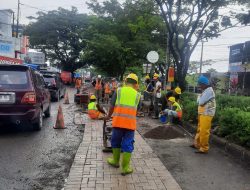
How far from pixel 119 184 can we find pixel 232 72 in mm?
29394

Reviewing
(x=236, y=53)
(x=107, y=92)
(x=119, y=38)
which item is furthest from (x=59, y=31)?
(x=107, y=92)

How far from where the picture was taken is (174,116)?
36.8 feet

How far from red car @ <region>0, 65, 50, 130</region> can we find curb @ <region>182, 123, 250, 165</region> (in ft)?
14.7

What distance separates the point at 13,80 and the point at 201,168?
5.19 metres

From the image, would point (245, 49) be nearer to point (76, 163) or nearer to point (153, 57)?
point (153, 57)

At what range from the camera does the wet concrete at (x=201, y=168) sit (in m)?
5.48

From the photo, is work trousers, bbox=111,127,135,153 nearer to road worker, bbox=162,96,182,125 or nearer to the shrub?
the shrub

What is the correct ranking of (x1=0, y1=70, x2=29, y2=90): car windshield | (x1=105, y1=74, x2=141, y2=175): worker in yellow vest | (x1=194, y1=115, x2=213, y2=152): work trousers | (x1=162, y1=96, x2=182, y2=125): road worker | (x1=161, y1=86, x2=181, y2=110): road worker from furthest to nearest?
(x1=161, y1=86, x2=181, y2=110): road worker → (x1=162, y1=96, x2=182, y2=125): road worker → (x1=0, y1=70, x2=29, y2=90): car windshield → (x1=194, y1=115, x2=213, y2=152): work trousers → (x1=105, y1=74, x2=141, y2=175): worker in yellow vest

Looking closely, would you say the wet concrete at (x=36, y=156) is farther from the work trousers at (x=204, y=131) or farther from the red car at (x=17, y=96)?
the work trousers at (x=204, y=131)

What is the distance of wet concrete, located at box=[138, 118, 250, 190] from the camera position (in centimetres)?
548

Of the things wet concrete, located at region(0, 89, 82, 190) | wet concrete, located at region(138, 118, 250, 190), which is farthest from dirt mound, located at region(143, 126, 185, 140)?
wet concrete, located at region(0, 89, 82, 190)

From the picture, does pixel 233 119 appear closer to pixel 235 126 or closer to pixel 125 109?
pixel 235 126

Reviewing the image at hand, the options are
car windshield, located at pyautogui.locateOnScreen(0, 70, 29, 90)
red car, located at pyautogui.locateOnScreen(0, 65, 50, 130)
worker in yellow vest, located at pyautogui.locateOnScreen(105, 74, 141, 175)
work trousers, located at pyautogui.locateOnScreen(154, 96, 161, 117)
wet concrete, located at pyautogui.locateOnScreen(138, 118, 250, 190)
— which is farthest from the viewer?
work trousers, located at pyautogui.locateOnScreen(154, 96, 161, 117)

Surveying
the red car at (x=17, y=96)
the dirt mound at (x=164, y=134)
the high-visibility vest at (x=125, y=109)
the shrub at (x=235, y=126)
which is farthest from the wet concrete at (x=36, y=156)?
the shrub at (x=235, y=126)
